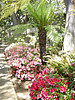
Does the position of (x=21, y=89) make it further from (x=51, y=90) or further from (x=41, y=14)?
(x=41, y=14)

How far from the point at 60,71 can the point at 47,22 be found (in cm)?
192

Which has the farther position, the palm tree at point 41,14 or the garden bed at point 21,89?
the palm tree at point 41,14

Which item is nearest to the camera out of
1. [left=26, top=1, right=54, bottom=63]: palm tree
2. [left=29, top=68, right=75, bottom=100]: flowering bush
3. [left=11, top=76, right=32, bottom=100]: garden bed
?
[left=29, top=68, right=75, bottom=100]: flowering bush

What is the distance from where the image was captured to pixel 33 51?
474 centimetres

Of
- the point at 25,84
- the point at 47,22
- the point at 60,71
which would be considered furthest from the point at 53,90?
the point at 47,22

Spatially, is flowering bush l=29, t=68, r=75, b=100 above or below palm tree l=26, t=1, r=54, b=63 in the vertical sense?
below

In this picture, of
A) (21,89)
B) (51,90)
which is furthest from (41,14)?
(51,90)

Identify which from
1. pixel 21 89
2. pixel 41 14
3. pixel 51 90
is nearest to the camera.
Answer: pixel 51 90

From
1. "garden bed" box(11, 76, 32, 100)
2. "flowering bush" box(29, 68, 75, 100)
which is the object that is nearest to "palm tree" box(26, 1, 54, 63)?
"garden bed" box(11, 76, 32, 100)

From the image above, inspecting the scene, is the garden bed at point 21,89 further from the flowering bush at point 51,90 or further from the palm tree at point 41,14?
the palm tree at point 41,14

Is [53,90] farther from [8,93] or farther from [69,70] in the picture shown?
[8,93]

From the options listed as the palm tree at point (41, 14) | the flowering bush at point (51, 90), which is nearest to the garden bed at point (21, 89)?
the flowering bush at point (51, 90)

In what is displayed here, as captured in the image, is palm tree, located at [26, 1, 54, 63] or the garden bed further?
palm tree, located at [26, 1, 54, 63]

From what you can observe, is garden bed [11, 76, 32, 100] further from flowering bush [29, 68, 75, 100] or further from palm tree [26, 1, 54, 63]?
palm tree [26, 1, 54, 63]
